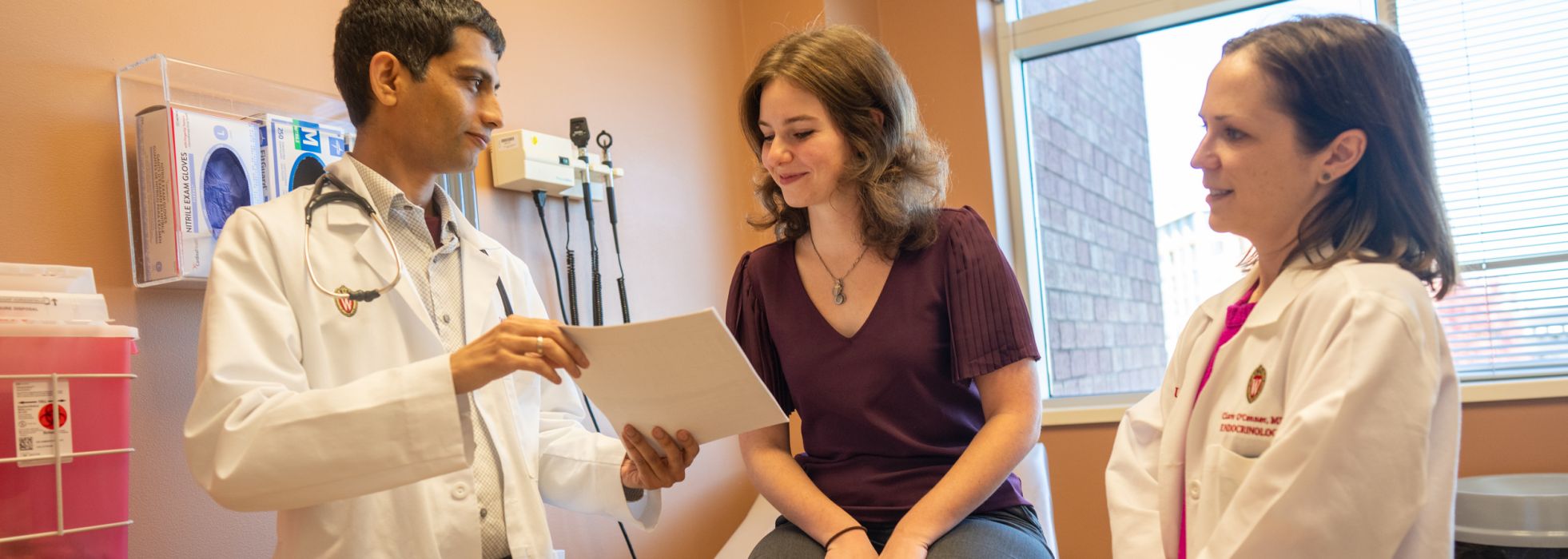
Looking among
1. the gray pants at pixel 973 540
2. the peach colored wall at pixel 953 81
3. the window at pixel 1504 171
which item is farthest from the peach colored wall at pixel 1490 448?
the gray pants at pixel 973 540

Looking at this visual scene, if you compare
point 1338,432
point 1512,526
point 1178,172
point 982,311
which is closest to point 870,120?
point 982,311

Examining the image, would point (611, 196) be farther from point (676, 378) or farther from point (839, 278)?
point (676, 378)

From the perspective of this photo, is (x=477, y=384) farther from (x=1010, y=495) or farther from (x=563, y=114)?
(x=563, y=114)

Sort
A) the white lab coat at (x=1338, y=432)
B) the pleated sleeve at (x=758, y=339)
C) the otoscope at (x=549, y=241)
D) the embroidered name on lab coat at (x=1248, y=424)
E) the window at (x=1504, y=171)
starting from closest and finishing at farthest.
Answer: the white lab coat at (x=1338, y=432), the embroidered name on lab coat at (x=1248, y=424), the pleated sleeve at (x=758, y=339), the otoscope at (x=549, y=241), the window at (x=1504, y=171)

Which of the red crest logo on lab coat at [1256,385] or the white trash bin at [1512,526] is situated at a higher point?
the red crest logo on lab coat at [1256,385]

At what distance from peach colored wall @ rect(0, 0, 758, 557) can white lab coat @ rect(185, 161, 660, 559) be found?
292 millimetres

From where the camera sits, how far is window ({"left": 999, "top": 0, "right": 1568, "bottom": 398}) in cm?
280

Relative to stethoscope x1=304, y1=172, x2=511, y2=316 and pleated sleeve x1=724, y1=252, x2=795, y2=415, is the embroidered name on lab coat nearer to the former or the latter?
pleated sleeve x1=724, y1=252, x2=795, y2=415

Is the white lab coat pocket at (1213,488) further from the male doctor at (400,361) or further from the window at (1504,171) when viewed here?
the window at (1504,171)

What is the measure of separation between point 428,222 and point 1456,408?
4.73 ft

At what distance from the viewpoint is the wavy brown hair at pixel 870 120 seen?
5.70 feet

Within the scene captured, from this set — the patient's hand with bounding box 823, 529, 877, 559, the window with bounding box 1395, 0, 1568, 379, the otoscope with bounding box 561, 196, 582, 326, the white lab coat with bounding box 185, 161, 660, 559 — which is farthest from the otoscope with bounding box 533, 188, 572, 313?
the window with bounding box 1395, 0, 1568, 379

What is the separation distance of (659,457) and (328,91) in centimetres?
95

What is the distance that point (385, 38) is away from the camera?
1637 mm
